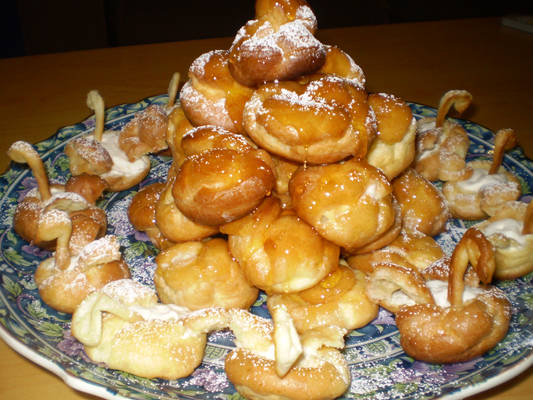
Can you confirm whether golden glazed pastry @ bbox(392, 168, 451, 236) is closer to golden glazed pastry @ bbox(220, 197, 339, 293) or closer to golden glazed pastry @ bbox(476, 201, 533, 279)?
golden glazed pastry @ bbox(476, 201, 533, 279)

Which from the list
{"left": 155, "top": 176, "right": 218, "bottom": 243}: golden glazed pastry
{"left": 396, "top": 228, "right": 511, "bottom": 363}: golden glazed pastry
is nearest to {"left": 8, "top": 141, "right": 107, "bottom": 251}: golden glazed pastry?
{"left": 155, "top": 176, "right": 218, "bottom": 243}: golden glazed pastry

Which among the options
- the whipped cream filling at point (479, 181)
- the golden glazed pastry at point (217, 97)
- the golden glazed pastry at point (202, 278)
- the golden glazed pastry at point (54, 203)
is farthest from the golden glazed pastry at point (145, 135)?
the whipped cream filling at point (479, 181)

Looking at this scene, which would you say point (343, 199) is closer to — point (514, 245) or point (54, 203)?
point (514, 245)

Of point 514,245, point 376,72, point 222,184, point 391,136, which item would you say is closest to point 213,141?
point 222,184

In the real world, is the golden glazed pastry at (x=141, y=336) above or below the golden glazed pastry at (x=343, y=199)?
below

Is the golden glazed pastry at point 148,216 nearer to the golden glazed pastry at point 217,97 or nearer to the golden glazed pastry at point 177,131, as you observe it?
the golden glazed pastry at point 177,131

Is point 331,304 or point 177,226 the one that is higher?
point 177,226

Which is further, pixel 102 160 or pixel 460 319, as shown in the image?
pixel 102 160
